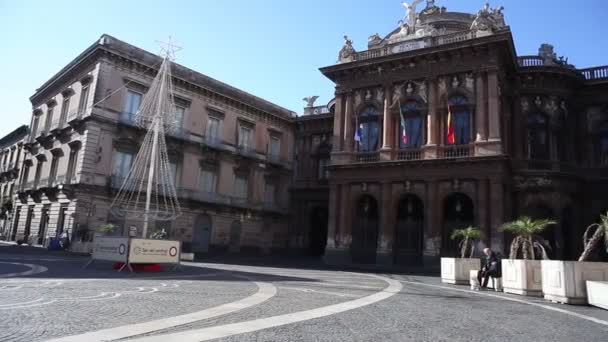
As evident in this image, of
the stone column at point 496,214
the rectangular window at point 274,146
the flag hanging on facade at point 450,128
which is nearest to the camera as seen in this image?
the stone column at point 496,214

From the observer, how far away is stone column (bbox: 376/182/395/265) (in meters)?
25.0

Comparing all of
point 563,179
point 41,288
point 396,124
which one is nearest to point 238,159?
point 396,124

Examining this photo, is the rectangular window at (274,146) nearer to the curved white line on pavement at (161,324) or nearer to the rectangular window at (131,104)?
the rectangular window at (131,104)

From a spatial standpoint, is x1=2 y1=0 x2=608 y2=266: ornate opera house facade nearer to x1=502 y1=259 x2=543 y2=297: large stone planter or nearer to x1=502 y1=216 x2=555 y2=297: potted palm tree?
x1=502 y1=216 x2=555 y2=297: potted palm tree

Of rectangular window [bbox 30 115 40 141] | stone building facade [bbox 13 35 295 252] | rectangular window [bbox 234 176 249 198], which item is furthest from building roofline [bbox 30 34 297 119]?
rectangular window [bbox 234 176 249 198]

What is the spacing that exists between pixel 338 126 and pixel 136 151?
13.6m

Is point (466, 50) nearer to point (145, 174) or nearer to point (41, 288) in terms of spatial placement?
point (145, 174)

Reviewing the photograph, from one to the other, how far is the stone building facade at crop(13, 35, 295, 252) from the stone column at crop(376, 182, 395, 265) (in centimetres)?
1348

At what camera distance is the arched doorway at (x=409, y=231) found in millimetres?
25281

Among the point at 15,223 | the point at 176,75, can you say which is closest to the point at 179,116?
the point at 176,75

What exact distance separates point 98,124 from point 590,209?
30.1m

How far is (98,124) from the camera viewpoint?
27516 millimetres

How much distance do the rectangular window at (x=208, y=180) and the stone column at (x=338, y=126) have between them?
10.6 metres

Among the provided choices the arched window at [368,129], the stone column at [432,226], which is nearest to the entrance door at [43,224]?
the arched window at [368,129]
